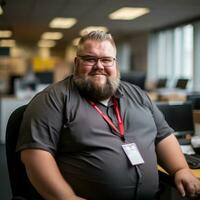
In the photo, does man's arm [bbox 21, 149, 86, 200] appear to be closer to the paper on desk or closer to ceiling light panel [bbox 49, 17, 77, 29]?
the paper on desk

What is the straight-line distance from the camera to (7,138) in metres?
1.61

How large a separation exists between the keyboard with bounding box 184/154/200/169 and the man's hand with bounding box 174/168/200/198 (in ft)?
0.55

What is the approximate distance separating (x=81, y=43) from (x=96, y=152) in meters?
0.54

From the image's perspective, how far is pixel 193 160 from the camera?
6.27ft

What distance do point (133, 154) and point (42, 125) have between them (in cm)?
43

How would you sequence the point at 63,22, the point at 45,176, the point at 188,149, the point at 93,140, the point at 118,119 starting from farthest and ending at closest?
the point at 63,22 < the point at 188,149 < the point at 118,119 < the point at 93,140 < the point at 45,176

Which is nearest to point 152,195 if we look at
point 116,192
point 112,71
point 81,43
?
point 116,192

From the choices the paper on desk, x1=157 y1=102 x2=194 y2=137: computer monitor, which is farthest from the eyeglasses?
x1=157 y1=102 x2=194 y2=137: computer monitor

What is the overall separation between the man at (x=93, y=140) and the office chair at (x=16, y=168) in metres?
0.09

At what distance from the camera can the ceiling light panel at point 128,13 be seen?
7.06m

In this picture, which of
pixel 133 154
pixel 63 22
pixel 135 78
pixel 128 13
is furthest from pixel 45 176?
pixel 63 22

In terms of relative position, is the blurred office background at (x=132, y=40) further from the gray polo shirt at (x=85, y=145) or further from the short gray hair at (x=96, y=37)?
the short gray hair at (x=96, y=37)

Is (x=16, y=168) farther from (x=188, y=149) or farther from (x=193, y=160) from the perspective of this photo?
(x=188, y=149)

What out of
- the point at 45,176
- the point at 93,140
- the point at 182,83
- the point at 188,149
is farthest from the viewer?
the point at 182,83
